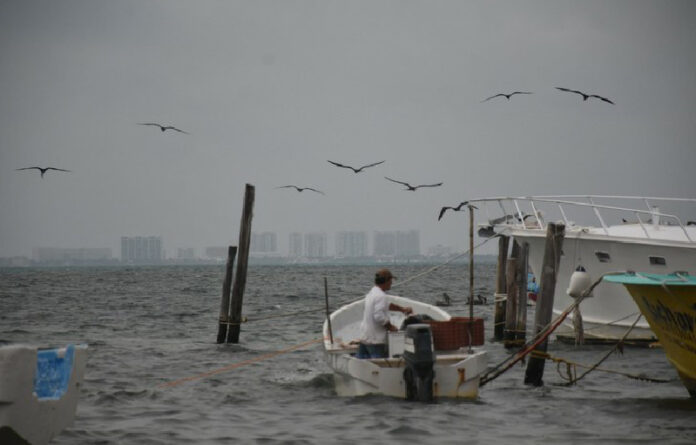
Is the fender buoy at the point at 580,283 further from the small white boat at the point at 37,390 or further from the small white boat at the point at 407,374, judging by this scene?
the small white boat at the point at 37,390

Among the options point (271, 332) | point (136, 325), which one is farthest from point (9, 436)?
point (136, 325)

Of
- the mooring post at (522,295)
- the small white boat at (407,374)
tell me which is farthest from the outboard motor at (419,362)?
the mooring post at (522,295)

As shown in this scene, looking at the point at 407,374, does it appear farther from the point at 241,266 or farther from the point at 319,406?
the point at 241,266

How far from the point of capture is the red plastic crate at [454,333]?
13844 mm

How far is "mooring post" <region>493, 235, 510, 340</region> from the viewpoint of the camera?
22.2 meters

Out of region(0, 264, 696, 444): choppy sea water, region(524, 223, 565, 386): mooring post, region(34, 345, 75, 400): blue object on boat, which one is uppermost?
region(524, 223, 565, 386): mooring post

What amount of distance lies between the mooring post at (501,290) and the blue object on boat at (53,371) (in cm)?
1400

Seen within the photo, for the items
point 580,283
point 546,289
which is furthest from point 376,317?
point 580,283

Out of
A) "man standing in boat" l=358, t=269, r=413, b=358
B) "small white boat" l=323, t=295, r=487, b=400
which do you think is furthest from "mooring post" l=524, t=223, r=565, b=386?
"man standing in boat" l=358, t=269, r=413, b=358

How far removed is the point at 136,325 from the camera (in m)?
30.0

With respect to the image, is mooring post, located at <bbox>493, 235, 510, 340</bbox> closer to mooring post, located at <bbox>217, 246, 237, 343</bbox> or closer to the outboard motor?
mooring post, located at <bbox>217, 246, 237, 343</bbox>

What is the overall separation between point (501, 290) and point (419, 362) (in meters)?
10.1

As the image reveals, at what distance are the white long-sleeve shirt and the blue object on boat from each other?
4.82m

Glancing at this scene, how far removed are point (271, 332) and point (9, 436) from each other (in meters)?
18.6
